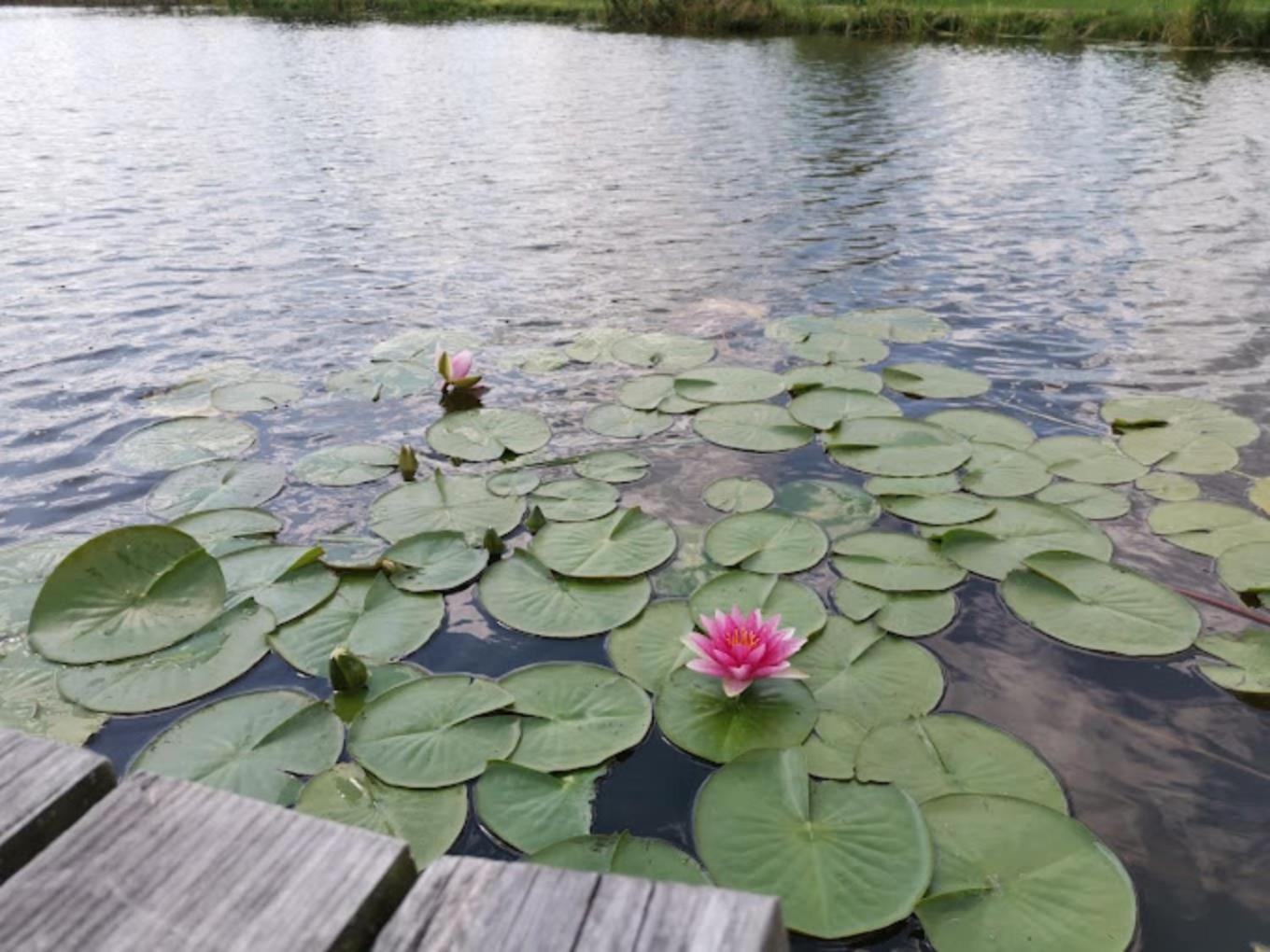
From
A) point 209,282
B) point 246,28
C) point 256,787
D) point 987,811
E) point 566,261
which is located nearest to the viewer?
point 987,811

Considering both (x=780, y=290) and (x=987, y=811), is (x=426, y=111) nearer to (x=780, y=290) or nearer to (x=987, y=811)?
(x=780, y=290)


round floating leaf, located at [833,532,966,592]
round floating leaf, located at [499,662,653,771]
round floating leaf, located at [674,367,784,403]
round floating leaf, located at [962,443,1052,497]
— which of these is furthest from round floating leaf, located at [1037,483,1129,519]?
round floating leaf, located at [499,662,653,771]

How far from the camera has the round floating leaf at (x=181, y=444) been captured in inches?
127

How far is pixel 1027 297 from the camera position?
4879mm

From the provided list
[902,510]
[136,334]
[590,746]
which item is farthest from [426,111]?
[590,746]

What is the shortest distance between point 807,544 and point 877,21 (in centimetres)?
1909

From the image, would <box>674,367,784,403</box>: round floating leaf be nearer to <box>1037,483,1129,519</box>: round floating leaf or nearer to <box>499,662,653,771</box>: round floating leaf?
<box>1037,483,1129,519</box>: round floating leaf

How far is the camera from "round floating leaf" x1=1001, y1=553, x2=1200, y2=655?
2.25 meters

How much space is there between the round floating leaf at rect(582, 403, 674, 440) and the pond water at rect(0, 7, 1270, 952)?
0.07 meters

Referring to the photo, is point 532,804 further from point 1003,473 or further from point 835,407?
point 835,407

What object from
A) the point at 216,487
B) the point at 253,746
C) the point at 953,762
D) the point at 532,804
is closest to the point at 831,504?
the point at 953,762

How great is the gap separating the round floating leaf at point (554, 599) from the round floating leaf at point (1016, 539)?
973mm

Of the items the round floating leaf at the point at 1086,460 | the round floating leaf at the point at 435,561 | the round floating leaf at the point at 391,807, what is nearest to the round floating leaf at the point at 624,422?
the round floating leaf at the point at 435,561

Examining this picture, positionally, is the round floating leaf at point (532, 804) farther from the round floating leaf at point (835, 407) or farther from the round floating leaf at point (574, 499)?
the round floating leaf at point (835, 407)
